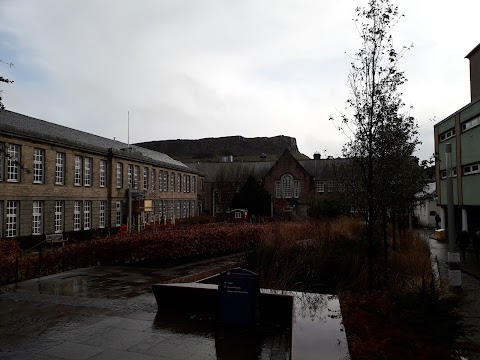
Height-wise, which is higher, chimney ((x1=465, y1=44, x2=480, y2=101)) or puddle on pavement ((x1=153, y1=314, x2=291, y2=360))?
chimney ((x1=465, y1=44, x2=480, y2=101))

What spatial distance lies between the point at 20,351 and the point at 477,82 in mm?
38240

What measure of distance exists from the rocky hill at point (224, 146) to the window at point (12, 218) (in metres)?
127

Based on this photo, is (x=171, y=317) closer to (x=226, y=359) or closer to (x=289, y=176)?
(x=226, y=359)

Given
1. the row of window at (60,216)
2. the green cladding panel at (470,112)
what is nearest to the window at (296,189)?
the row of window at (60,216)

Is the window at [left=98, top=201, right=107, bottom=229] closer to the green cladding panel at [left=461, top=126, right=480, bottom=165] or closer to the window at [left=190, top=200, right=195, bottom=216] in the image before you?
the window at [left=190, top=200, right=195, bottom=216]

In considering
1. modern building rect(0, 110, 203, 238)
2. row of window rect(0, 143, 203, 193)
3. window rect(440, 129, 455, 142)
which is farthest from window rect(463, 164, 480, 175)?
row of window rect(0, 143, 203, 193)

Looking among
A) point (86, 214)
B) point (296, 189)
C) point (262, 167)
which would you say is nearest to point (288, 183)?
point (296, 189)

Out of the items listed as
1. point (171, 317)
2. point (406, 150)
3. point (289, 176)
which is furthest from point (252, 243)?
point (289, 176)

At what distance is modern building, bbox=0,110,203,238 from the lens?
2633cm

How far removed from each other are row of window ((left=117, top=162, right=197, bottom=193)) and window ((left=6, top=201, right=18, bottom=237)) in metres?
11.0

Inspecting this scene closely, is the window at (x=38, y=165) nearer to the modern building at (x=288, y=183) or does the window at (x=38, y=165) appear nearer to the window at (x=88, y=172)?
the window at (x=88, y=172)

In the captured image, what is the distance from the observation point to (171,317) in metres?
7.32

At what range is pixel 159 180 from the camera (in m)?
48.2

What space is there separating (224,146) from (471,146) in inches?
5446
